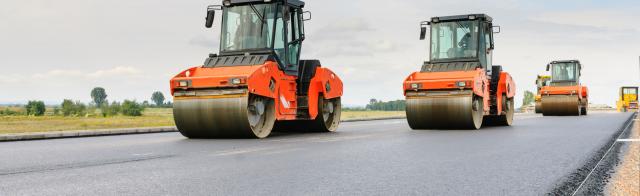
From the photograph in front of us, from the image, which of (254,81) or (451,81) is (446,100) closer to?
(451,81)

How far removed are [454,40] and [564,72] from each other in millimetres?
17332

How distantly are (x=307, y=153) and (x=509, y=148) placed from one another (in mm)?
3134

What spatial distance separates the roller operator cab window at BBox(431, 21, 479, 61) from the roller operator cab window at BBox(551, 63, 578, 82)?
1709cm

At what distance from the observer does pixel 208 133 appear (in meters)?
12.2

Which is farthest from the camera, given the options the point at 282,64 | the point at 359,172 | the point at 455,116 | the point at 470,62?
the point at 470,62

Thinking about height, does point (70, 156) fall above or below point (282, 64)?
below

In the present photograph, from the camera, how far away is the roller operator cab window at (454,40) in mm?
16812

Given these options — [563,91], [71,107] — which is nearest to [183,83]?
[563,91]

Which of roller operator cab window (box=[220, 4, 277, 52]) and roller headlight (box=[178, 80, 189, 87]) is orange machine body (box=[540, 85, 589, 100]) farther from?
roller headlight (box=[178, 80, 189, 87])

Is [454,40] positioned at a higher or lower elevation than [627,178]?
higher

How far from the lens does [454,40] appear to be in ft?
55.6

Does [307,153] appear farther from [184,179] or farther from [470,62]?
[470,62]

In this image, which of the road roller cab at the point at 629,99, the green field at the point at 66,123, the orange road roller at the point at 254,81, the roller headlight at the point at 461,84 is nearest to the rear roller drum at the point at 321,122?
the orange road roller at the point at 254,81

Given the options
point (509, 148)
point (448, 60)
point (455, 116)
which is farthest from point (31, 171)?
point (448, 60)
